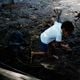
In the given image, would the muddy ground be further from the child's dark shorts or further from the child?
the child

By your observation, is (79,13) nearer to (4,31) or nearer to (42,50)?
(4,31)

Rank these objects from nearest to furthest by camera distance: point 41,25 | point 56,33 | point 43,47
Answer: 1. point 56,33
2. point 43,47
3. point 41,25

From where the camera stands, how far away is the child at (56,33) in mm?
6016

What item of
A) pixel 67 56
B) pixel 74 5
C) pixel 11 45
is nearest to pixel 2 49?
pixel 11 45

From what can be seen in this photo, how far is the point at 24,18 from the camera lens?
12.4m

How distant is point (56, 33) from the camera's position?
246 inches

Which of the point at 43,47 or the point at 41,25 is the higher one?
the point at 43,47

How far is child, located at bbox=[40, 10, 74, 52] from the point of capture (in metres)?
6.02

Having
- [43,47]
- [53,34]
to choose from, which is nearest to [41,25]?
[43,47]

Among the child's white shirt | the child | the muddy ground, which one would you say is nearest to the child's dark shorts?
the child

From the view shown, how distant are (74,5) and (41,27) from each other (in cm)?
446

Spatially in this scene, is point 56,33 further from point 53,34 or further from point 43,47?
Answer: point 43,47

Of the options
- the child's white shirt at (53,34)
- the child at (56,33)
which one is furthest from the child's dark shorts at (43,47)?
the child's white shirt at (53,34)

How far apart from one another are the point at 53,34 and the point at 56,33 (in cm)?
12
